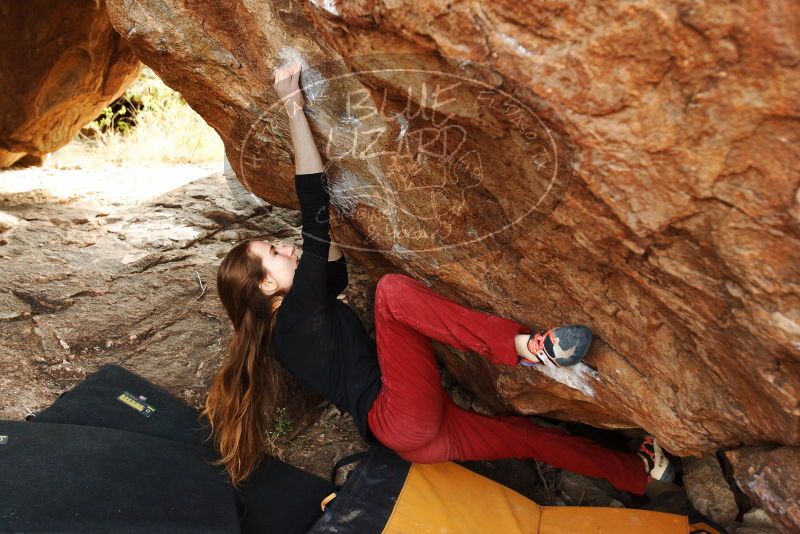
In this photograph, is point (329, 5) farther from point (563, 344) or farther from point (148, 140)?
point (148, 140)

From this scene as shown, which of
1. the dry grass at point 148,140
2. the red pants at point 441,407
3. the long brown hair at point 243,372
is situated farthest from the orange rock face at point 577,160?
the dry grass at point 148,140

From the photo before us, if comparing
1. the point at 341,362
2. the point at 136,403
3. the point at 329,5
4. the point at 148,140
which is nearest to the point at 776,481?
the point at 341,362

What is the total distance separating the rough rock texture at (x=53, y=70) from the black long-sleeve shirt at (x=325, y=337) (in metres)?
2.74

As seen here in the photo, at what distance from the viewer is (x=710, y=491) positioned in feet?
9.11

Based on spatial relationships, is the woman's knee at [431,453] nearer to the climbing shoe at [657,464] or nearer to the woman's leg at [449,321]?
the woman's leg at [449,321]

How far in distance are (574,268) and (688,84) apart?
2.56ft

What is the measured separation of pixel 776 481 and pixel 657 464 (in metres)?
0.93

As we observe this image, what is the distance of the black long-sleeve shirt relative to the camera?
8.59 ft

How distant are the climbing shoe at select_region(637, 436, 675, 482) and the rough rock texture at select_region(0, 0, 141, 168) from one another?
13.1 feet

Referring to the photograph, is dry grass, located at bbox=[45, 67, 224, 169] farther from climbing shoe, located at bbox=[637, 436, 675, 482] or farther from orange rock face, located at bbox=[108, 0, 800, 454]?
climbing shoe, located at bbox=[637, 436, 675, 482]

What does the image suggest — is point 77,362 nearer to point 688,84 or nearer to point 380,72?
point 380,72

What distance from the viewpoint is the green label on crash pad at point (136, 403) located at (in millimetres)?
2955

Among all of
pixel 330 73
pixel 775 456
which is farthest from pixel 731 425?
pixel 330 73

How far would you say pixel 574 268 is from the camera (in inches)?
84.9
